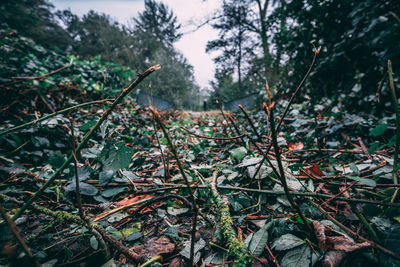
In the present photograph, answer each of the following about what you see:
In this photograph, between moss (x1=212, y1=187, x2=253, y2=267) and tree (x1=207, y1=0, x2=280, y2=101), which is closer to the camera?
moss (x1=212, y1=187, x2=253, y2=267)

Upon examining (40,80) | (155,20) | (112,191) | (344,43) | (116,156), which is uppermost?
(155,20)

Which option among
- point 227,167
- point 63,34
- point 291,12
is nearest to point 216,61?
point 291,12

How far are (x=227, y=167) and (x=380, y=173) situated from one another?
0.71 m

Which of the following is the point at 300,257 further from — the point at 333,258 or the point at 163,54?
the point at 163,54

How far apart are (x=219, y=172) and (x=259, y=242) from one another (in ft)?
1.49

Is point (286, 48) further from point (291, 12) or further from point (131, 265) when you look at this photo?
point (131, 265)

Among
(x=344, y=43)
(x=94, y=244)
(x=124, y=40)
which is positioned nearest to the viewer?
(x=94, y=244)

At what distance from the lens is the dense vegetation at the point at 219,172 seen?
0.47 meters

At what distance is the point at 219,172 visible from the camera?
0.96 m

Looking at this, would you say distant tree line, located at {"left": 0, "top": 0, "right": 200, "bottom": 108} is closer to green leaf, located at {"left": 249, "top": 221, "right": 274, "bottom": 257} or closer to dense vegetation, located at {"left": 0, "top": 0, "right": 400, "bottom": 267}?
dense vegetation, located at {"left": 0, "top": 0, "right": 400, "bottom": 267}

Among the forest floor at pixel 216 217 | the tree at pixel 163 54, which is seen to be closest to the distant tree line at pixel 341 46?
the forest floor at pixel 216 217

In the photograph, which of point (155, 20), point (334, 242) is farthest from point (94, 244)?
point (155, 20)

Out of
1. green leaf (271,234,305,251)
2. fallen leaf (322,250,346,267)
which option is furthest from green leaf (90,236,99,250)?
fallen leaf (322,250,346,267)

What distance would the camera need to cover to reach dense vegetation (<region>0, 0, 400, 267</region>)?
18.4 inches
